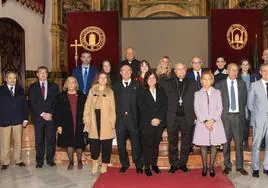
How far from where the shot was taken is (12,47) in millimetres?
9281

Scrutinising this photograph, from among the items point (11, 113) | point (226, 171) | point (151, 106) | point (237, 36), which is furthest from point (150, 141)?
point (237, 36)

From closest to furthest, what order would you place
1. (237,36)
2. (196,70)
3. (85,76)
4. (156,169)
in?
1. (156,169)
2. (196,70)
3. (85,76)
4. (237,36)

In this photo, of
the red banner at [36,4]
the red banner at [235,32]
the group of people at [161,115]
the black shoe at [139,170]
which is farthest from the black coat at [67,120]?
the red banner at [36,4]

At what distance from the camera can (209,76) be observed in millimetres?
5016

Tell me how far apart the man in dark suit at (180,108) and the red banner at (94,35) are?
3.86 meters

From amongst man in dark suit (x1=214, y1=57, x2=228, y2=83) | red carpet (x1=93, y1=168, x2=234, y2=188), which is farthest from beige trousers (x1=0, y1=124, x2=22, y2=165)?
man in dark suit (x1=214, y1=57, x2=228, y2=83)

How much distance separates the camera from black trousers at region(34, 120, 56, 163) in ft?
19.2

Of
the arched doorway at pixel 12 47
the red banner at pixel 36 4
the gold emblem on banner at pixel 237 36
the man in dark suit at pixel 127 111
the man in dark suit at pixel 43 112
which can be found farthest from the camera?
the red banner at pixel 36 4

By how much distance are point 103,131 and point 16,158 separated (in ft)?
5.22

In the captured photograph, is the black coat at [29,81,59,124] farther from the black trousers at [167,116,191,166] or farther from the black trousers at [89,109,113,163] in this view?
the black trousers at [167,116,191,166]

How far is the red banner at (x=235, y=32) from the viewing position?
891 centimetres

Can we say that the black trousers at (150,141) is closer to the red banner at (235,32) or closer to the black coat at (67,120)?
the black coat at (67,120)

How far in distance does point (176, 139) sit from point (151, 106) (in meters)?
0.57

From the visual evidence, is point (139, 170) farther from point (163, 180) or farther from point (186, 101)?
point (186, 101)
